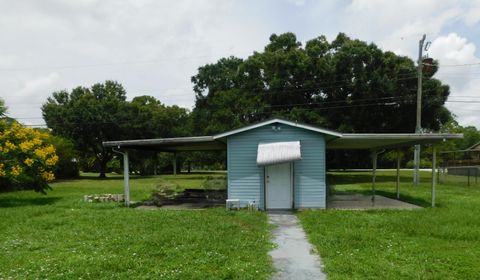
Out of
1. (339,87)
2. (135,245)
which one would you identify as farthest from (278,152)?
(339,87)

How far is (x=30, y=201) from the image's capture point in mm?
14688

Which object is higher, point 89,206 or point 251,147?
point 251,147

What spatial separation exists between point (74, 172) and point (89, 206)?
926 inches

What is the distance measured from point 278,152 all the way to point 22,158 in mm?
10040

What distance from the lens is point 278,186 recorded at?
11.8m

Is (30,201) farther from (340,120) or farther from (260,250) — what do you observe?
(340,120)

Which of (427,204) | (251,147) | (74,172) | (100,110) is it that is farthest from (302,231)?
(74,172)

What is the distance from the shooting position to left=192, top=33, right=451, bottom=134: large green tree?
2545 cm

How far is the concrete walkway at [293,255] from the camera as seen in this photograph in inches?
208

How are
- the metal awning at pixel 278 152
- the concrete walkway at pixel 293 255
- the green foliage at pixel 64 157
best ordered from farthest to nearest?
the green foliage at pixel 64 157 → the metal awning at pixel 278 152 → the concrete walkway at pixel 293 255

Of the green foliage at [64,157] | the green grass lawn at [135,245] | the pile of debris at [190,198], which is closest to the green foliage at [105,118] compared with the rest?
the green foliage at [64,157]

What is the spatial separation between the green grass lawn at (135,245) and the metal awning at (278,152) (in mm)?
1596

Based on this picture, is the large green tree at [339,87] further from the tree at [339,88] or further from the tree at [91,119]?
the tree at [91,119]

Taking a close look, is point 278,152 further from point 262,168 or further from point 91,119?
point 91,119
